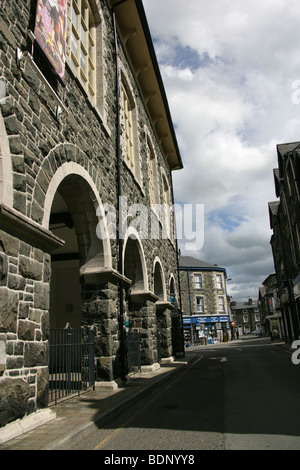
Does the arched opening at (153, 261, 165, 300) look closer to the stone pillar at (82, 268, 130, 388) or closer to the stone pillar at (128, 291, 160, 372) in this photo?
the stone pillar at (128, 291, 160, 372)

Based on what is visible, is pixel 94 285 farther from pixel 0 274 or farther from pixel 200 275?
pixel 200 275

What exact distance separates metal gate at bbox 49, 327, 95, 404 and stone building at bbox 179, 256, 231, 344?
35575 mm

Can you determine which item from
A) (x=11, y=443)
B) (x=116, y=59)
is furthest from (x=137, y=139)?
(x=11, y=443)

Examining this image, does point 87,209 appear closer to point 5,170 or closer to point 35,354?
point 5,170

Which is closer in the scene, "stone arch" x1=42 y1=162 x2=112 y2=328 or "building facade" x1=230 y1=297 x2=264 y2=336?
"stone arch" x1=42 y1=162 x2=112 y2=328

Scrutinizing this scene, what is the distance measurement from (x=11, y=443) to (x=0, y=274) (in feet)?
5.79

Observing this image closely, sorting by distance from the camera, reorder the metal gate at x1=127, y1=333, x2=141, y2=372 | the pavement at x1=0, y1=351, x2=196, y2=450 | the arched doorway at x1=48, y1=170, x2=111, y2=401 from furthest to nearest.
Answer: the metal gate at x1=127, y1=333, x2=141, y2=372 → the arched doorway at x1=48, y1=170, x2=111, y2=401 → the pavement at x1=0, y1=351, x2=196, y2=450

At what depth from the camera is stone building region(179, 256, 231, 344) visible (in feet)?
141

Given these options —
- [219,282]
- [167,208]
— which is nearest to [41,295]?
[167,208]

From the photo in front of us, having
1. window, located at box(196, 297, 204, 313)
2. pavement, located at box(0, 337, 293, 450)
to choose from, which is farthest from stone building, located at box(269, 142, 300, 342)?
window, located at box(196, 297, 204, 313)

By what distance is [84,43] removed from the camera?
8953mm

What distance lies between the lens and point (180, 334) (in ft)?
63.7

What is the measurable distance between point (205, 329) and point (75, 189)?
3887 cm

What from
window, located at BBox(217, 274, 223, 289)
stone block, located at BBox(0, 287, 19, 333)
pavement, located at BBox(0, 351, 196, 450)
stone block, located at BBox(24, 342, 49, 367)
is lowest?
pavement, located at BBox(0, 351, 196, 450)
